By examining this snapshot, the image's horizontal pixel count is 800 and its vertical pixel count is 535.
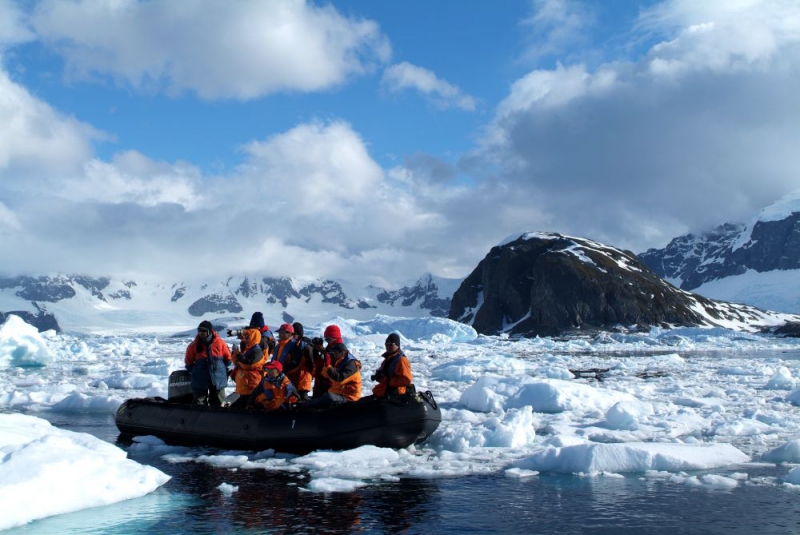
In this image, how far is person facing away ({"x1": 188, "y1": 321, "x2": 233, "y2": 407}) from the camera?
13500 mm

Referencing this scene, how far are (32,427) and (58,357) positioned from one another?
141 feet

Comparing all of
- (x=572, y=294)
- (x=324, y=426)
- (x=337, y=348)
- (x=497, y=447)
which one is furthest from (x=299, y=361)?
(x=572, y=294)

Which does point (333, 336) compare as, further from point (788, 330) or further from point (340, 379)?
point (788, 330)

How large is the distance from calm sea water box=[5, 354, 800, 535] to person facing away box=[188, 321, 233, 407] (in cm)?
343

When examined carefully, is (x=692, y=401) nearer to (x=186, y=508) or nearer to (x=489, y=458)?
(x=489, y=458)

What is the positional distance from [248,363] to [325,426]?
193 centimetres

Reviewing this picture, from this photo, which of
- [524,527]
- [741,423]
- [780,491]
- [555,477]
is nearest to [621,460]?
[555,477]

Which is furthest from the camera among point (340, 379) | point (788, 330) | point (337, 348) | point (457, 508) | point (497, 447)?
point (788, 330)

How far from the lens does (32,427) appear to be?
33.8 feet

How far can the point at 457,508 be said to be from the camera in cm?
863

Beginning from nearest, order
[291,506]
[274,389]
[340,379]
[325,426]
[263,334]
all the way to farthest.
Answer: [291,506], [325,426], [340,379], [274,389], [263,334]

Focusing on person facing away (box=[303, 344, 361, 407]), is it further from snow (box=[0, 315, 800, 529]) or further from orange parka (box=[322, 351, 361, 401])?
snow (box=[0, 315, 800, 529])

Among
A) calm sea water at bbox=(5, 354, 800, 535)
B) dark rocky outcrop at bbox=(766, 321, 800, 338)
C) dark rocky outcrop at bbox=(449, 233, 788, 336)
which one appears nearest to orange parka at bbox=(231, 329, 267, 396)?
calm sea water at bbox=(5, 354, 800, 535)

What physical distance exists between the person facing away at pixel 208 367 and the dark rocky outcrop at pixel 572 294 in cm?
10683
